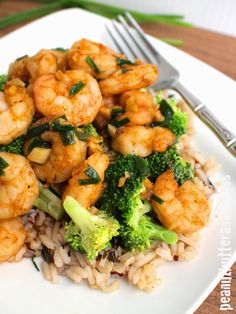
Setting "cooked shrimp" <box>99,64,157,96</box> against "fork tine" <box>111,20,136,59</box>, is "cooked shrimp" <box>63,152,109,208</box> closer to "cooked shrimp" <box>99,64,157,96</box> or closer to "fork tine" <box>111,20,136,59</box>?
"cooked shrimp" <box>99,64,157,96</box>

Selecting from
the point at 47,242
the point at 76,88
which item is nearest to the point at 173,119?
the point at 76,88

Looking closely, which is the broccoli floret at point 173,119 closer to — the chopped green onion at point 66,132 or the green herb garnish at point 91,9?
the chopped green onion at point 66,132

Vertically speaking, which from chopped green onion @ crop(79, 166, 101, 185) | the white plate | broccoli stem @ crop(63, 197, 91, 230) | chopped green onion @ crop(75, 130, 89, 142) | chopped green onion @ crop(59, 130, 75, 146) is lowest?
the white plate

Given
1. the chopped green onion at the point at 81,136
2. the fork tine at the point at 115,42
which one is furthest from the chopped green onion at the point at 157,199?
the fork tine at the point at 115,42

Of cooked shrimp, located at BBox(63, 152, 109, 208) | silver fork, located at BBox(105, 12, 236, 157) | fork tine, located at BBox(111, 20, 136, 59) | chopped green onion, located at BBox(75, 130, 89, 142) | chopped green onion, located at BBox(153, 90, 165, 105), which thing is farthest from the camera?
fork tine, located at BBox(111, 20, 136, 59)

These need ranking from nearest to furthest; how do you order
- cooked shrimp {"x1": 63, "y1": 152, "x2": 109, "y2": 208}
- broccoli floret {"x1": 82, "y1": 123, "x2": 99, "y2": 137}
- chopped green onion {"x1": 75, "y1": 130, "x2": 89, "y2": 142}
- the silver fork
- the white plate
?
the white plate, cooked shrimp {"x1": 63, "y1": 152, "x2": 109, "y2": 208}, chopped green onion {"x1": 75, "y1": 130, "x2": 89, "y2": 142}, broccoli floret {"x1": 82, "y1": 123, "x2": 99, "y2": 137}, the silver fork

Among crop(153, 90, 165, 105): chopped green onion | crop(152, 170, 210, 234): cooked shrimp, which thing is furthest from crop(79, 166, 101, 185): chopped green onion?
crop(153, 90, 165, 105): chopped green onion

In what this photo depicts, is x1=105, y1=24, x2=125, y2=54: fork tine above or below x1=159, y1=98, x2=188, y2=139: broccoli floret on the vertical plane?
above
